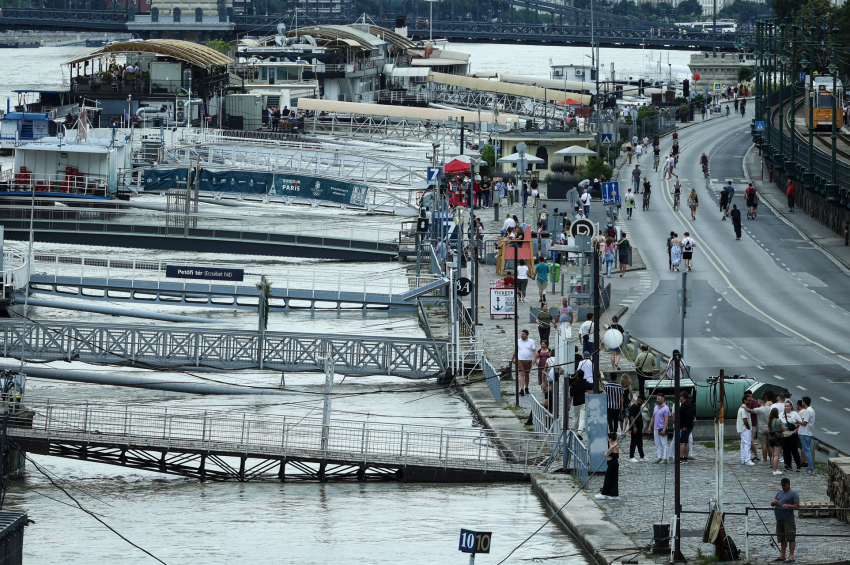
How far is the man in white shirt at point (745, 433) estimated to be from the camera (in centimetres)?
2697

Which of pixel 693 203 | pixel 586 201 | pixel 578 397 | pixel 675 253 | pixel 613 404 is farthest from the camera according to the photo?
pixel 693 203

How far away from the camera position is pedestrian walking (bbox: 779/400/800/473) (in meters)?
26.3

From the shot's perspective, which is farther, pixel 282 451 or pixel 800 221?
pixel 800 221

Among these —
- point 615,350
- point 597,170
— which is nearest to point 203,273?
point 615,350

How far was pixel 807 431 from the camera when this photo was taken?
2672cm

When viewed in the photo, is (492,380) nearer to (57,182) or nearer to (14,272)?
(14,272)

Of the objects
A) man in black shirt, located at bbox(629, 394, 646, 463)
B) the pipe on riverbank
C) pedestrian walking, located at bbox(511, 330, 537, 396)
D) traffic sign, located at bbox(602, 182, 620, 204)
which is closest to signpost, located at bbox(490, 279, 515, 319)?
pedestrian walking, located at bbox(511, 330, 537, 396)

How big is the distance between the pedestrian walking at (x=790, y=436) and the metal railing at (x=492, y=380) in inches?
387

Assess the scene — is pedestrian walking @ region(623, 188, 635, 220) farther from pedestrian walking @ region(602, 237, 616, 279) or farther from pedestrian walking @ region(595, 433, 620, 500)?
pedestrian walking @ region(595, 433, 620, 500)

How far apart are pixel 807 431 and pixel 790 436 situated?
347 mm

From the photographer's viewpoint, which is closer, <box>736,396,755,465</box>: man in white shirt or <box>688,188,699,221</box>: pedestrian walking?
<box>736,396,755,465</box>: man in white shirt

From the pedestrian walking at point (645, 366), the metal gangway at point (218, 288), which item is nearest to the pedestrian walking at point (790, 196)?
the metal gangway at point (218, 288)

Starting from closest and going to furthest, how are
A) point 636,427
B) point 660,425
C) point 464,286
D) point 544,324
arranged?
point 660,425
point 636,427
point 544,324
point 464,286

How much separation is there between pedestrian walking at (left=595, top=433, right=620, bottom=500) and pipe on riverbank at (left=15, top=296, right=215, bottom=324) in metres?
25.3
